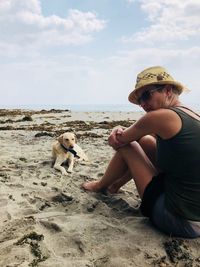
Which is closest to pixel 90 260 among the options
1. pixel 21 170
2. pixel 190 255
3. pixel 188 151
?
pixel 190 255

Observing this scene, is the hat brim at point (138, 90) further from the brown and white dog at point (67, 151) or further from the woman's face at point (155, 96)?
the brown and white dog at point (67, 151)

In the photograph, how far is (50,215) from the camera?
4.75 m

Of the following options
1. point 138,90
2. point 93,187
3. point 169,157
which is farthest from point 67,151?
point 169,157

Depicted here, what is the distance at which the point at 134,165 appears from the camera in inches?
183

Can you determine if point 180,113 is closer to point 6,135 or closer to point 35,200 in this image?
point 35,200

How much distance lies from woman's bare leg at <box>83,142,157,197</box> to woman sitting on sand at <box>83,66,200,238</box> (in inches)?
0.4

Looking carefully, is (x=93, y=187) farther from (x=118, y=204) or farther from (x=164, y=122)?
(x=164, y=122)

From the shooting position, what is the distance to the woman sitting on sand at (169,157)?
3982mm

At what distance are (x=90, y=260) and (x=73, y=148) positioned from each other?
5.00m

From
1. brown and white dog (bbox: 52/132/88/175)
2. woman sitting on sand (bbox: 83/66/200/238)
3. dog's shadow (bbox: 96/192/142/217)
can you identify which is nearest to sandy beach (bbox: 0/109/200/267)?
dog's shadow (bbox: 96/192/142/217)

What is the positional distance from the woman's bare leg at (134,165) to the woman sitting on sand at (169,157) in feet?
0.04

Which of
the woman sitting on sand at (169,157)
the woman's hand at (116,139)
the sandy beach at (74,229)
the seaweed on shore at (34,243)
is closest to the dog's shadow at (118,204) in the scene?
the sandy beach at (74,229)

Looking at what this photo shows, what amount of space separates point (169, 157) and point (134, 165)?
61cm

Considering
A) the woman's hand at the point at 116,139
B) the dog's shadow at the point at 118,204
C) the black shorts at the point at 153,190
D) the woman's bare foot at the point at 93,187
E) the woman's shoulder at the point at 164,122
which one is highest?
the woman's shoulder at the point at 164,122
